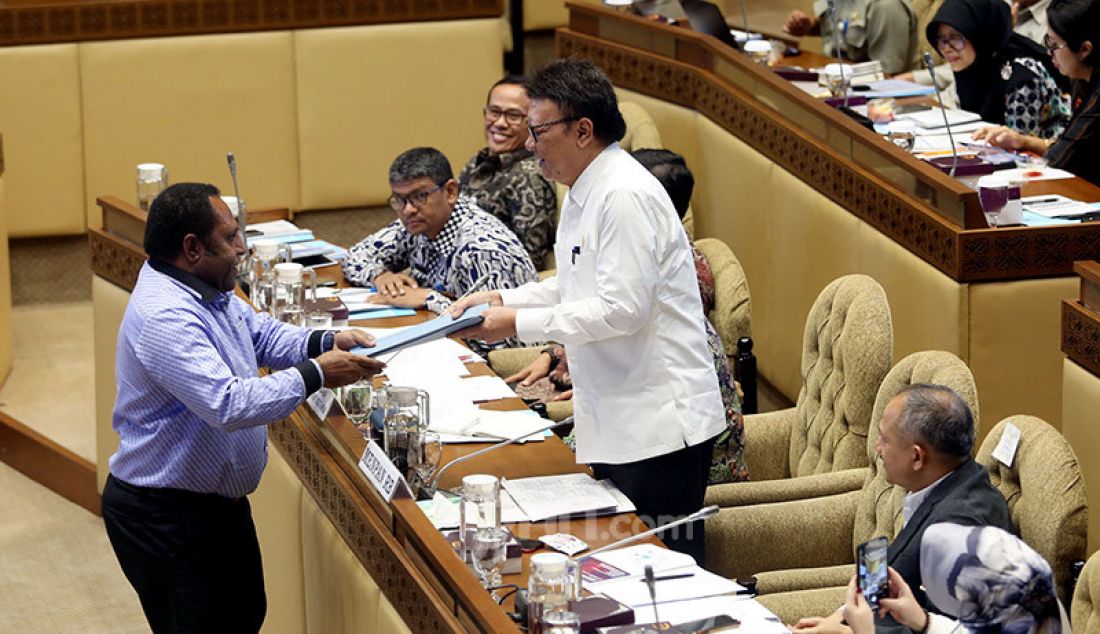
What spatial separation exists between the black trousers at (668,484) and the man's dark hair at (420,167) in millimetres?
1464

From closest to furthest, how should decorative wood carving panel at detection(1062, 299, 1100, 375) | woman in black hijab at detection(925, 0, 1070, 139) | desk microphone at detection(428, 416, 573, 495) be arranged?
1. desk microphone at detection(428, 416, 573, 495)
2. decorative wood carving panel at detection(1062, 299, 1100, 375)
3. woman in black hijab at detection(925, 0, 1070, 139)

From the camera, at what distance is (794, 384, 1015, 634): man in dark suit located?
2.99 metres

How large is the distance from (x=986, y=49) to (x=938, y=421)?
325 centimetres

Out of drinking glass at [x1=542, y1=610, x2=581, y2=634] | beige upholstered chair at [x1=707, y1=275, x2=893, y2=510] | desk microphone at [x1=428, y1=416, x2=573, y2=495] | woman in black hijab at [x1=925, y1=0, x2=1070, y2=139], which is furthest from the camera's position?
woman in black hijab at [x1=925, y1=0, x2=1070, y2=139]

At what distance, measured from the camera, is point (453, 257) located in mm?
4777

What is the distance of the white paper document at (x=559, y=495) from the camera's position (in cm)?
325

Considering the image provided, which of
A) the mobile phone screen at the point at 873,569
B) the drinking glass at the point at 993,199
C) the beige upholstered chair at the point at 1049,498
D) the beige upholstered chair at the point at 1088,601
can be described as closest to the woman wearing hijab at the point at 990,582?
the mobile phone screen at the point at 873,569

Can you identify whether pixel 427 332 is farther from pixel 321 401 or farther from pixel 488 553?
pixel 488 553

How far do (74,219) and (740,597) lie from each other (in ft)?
17.2

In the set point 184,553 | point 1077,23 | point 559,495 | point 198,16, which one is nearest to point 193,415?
point 184,553

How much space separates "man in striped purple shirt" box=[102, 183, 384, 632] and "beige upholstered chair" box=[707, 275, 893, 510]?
1012 mm

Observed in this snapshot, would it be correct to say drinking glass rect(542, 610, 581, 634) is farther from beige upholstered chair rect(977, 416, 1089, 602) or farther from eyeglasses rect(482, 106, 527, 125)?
eyeglasses rect(482, 106, 527, 125)

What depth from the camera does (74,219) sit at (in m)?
7.44

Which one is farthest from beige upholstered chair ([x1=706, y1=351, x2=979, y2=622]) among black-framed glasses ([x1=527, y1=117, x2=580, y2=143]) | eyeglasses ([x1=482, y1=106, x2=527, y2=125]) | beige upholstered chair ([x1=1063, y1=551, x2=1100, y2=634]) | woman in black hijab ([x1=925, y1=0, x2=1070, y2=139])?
woman in black hijab ([x1=925, y1=0, x2=1070, y2=139])
